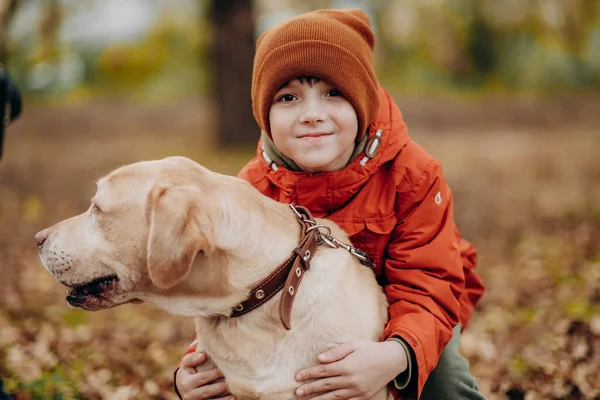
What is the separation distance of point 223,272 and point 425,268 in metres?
0.96

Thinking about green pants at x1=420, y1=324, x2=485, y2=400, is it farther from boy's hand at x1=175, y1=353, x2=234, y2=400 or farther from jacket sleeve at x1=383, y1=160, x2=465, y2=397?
boy's hand at x1=175, y1=353, x2=234, y2=400

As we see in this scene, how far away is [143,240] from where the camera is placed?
2512 millimetres

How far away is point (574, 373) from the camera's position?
12.7 ft

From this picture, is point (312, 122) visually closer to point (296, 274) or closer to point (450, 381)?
point (296, 274)

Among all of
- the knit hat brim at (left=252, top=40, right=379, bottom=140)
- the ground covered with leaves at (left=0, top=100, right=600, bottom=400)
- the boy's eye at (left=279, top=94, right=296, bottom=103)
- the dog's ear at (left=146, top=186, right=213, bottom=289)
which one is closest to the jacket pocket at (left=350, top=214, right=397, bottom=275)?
the knit hat brim at (left=252, top=40, right=379, bottom=140)

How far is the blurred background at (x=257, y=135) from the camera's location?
14.1 feet

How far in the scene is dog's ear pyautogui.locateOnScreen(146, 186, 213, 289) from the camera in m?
2.30

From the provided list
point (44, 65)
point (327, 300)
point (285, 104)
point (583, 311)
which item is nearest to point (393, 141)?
point (285, 104)

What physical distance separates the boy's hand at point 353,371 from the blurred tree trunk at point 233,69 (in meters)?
7.85

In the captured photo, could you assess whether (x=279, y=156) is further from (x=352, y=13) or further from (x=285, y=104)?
(x=352, y=13)

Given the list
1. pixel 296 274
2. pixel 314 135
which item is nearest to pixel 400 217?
pixel 314 135

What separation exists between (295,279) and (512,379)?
2171mm

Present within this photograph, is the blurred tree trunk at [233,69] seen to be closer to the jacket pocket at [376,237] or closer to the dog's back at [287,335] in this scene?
the jacket pocket at [376,237]

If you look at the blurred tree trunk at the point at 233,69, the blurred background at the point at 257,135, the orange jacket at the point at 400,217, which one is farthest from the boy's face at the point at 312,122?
the blurred tree trunk at the point at 233,69
